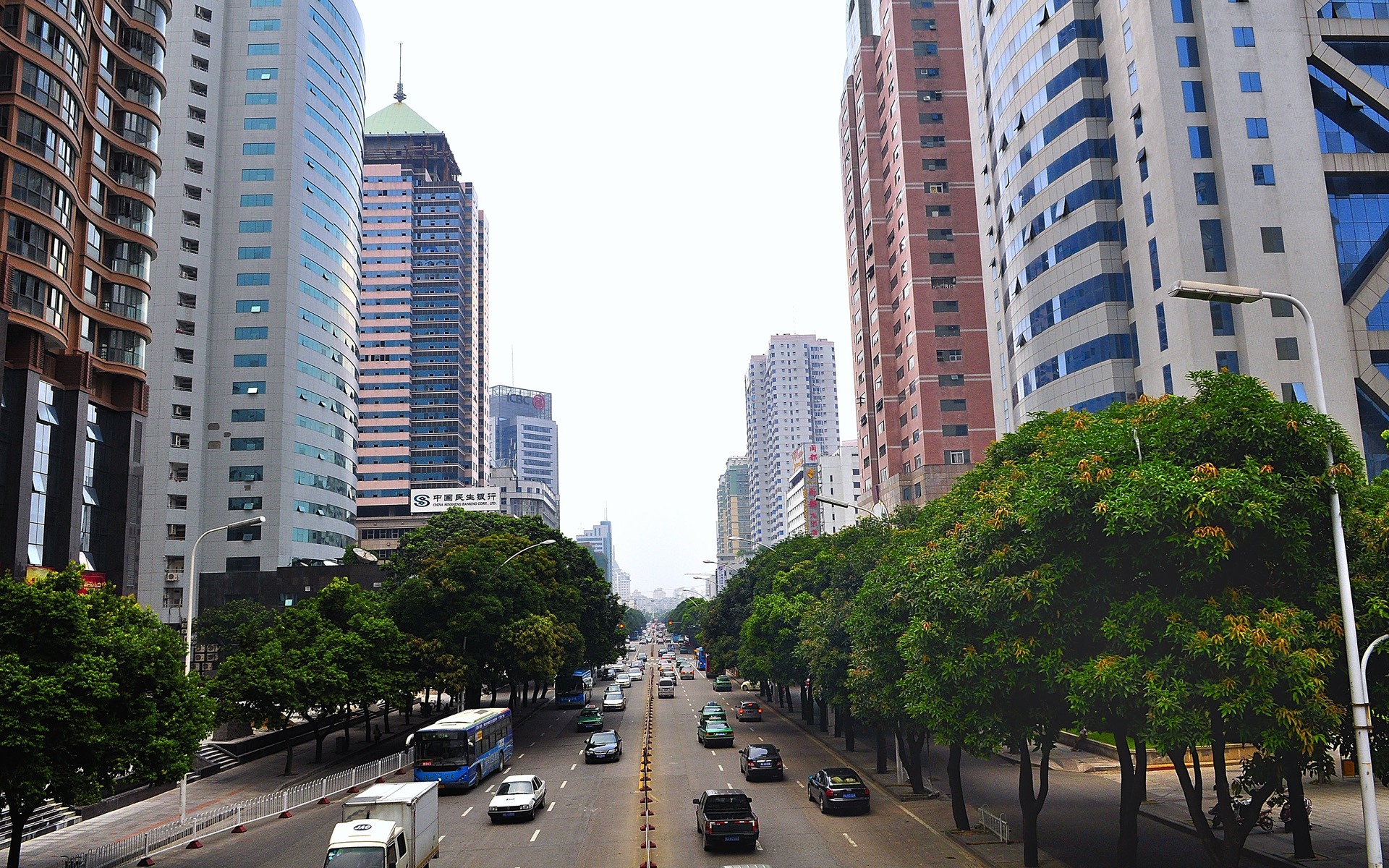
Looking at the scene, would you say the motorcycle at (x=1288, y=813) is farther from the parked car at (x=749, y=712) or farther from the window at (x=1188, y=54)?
the window at (x=1188, y=54)

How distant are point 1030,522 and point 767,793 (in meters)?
21.5

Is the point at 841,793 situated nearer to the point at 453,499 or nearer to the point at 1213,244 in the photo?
the point at 1213,244

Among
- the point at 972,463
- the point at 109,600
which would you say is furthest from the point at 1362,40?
the point at 109,600

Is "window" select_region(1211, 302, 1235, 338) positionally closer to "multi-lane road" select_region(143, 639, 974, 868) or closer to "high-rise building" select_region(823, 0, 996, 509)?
"multi-lane road" select_region(143, 639, 974, 868)

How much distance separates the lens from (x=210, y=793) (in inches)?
1517

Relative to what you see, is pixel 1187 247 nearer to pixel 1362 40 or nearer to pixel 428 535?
pixel 1362 40

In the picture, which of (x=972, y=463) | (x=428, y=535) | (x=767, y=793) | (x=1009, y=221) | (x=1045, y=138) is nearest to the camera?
(x=767, y=793)

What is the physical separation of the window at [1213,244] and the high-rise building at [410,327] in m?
141

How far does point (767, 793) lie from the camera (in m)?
36.2

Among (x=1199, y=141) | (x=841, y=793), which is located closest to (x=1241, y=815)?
(x=841, y=793)

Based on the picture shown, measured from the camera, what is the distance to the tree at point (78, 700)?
2109cm

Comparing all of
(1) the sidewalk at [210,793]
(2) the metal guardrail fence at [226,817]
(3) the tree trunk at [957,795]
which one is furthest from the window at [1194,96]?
(1) the sidewalk at [210,793]

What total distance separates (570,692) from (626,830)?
161ft

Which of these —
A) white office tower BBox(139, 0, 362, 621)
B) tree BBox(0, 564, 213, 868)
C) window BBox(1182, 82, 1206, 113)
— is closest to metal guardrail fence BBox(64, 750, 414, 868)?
tree BBox(0, 564, 213, 868)
